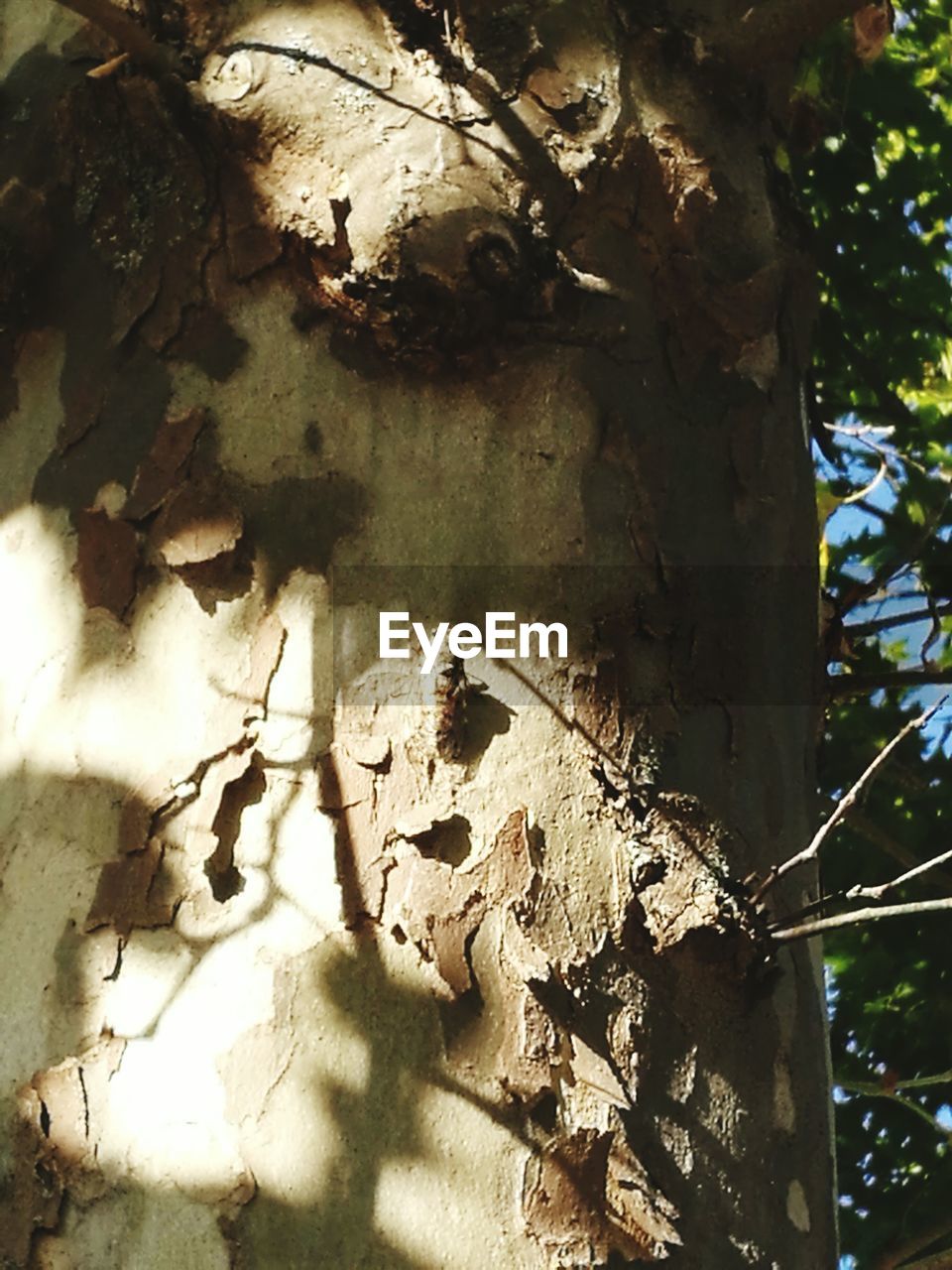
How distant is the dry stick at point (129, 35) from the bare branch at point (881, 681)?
3.81 ft

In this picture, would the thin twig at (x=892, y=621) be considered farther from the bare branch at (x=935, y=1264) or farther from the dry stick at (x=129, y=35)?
Result: the dry stick at (x=129, y=35)

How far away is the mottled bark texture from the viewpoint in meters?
1.30

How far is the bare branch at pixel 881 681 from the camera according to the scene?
213 cm

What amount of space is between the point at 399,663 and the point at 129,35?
0.79m

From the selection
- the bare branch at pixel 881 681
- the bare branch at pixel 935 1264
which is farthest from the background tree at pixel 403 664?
the bare branch at pixel 935 1264

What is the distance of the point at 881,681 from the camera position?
2.28m

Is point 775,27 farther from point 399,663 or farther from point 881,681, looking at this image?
point 399,663

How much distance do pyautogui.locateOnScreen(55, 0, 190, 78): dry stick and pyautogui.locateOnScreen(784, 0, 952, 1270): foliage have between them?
5.34ft

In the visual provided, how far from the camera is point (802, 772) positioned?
173 cm

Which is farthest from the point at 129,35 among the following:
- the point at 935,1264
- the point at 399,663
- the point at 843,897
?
the point at 935,1264

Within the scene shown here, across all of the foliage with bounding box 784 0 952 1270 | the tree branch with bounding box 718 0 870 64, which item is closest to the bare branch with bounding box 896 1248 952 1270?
the foliage with bounding box 784 0 952 1270

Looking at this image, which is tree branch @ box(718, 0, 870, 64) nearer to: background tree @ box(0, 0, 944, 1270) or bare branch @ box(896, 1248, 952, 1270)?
background tree @ box(0, 0, 944, 1270)

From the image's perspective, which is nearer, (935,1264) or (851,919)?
(851,919)

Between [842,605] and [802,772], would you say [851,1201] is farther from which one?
[802,772]
